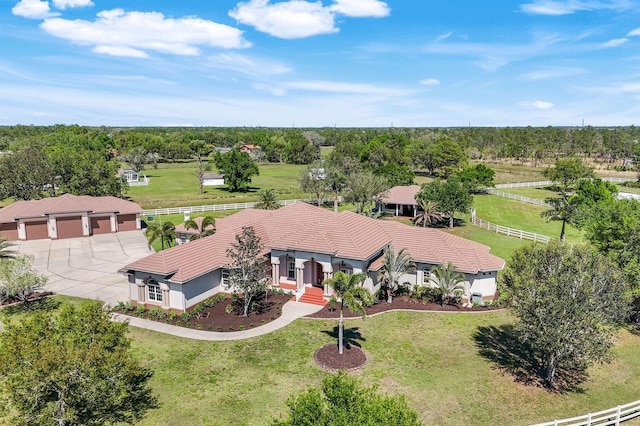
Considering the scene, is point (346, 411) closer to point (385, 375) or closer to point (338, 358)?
point (385, 375)

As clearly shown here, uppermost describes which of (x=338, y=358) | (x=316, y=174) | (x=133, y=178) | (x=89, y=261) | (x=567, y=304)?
(x=316, y=174)

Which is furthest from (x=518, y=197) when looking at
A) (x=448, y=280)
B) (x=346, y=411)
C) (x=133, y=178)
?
(x=133, y=178)

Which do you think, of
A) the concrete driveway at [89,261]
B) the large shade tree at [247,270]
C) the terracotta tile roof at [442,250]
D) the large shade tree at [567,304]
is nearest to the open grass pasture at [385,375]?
the large shade tree at [567,304]

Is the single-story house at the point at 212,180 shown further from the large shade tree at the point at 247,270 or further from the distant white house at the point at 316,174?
the large shade tree at the point at 247,270

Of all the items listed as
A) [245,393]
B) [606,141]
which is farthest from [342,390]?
[606,141]

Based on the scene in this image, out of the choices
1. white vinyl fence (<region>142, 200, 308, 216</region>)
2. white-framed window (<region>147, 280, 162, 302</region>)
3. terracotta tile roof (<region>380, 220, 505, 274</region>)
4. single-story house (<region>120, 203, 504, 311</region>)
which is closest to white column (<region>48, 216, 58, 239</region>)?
white vinyl fence (<region>142, 200, 308, 216</region>)
